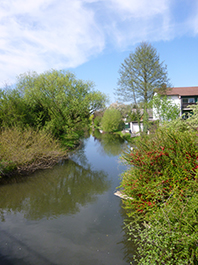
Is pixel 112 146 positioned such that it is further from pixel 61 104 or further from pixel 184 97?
pixel 184 97

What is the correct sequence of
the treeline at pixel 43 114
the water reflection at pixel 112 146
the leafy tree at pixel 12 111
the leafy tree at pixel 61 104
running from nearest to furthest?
the treeline at pixel 43 114, the leafy tree at pixel 12 111, the leafy tree at pixel 61 104, the water reflection at pixel 112 146

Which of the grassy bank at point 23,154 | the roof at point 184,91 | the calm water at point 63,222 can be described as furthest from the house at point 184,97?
the calm water at point 63,222

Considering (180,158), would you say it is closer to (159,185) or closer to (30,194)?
(159,185)

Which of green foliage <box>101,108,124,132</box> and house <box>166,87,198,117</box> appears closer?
house <box>166,87,198,117</box>

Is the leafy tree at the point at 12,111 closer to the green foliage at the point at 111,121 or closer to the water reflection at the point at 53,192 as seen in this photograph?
the water reflection at the point at 53,192

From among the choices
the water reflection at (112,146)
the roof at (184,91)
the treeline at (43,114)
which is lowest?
the water reflection at (112,146)

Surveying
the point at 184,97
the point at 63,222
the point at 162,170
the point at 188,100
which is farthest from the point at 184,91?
the point at 63,222

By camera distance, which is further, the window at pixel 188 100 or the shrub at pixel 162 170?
the window at pixel 188 100

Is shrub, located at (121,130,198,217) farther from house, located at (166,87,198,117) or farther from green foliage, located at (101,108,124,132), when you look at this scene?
green foliage, located at (101,108,124,132)

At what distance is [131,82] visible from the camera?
103ft

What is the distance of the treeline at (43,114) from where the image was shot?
1309cm

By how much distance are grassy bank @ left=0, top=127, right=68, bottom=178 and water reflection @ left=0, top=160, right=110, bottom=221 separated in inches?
34.4

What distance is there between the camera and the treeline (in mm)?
13094

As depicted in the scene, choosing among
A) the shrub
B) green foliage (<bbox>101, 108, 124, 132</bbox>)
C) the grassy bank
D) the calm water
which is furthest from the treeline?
green foliage (<bbox>101, 108, 124, 132</bbox>)
